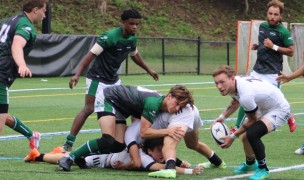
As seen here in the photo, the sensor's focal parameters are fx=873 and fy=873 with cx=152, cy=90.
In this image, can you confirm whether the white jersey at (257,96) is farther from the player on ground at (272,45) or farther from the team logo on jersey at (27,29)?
the player on ground at (272,45)

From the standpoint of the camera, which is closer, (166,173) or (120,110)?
(166,173)

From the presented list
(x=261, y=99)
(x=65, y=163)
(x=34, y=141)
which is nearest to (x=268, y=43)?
(x=261, y=99)

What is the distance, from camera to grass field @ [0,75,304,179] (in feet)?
32.3

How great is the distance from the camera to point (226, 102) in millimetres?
20875

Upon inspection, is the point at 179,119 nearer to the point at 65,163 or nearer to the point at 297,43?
the point at 65,163

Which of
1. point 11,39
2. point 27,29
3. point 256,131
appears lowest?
point 256,131

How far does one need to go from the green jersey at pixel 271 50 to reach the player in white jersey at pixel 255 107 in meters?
3.26

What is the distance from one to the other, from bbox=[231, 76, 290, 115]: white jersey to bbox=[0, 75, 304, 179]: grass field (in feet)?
2.57

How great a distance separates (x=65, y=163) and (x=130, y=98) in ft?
3.52

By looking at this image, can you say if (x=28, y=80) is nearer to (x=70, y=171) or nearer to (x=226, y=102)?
(x=226, y=102)

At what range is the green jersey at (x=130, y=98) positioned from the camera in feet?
33.1

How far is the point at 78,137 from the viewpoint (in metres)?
13.4

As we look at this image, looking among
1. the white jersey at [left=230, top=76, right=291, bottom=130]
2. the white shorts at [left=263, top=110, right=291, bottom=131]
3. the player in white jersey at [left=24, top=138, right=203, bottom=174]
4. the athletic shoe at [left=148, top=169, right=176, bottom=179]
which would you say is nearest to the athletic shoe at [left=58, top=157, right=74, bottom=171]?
the player in white jersey at [left=24, top=138, right=203, bottom=174]

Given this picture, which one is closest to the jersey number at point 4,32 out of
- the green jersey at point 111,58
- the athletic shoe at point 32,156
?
the athletic shoe at point 32,156
